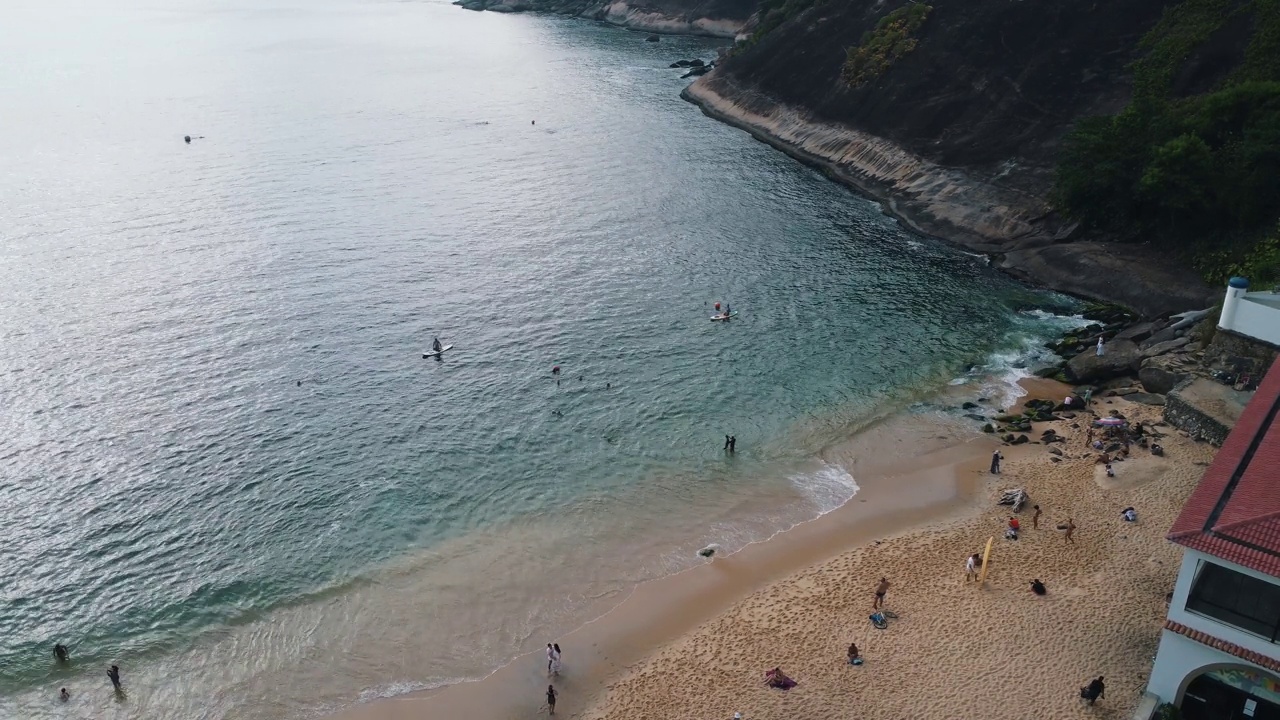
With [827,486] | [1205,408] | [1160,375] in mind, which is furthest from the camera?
[1160,375]

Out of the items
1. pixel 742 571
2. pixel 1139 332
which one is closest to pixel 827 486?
pixel 742 571

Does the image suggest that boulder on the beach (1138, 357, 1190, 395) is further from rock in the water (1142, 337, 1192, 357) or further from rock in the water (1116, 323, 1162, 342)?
rock in the water (1116, 323, 1162, 342)

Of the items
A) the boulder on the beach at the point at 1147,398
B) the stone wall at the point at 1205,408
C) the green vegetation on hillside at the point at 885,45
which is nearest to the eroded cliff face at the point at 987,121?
the green vegetation on hillside at the point at 885,45

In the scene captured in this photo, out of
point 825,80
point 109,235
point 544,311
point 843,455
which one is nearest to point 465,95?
point 825,80

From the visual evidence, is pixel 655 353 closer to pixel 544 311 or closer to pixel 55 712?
pixel 544 311

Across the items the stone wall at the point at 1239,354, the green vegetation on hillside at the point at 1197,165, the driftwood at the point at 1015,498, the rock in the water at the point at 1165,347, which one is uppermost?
the green vegetation on hillside at the point at 1197,165

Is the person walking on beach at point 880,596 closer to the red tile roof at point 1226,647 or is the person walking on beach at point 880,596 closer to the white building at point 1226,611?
the white building at point 1226,611

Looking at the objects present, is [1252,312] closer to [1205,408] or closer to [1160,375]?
[1205,408]

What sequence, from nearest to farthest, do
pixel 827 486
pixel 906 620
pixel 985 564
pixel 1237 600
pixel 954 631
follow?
pixel 1237 600 → pixel 954 631 → pixel 906 620 → pixel 985 564 → pixel 827 486
